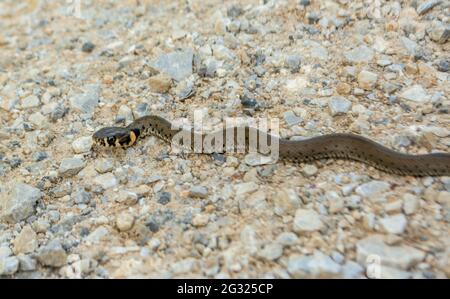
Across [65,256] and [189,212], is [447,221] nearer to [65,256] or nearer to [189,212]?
[189,212]

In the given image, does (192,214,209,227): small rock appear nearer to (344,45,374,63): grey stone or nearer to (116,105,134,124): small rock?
(116,105,134,124): small rock

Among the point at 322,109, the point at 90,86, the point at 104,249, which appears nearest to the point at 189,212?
the point at 104,249

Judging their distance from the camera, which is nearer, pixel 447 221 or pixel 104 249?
pixel 447 221

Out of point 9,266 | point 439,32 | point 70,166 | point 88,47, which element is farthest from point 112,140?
point 439,32

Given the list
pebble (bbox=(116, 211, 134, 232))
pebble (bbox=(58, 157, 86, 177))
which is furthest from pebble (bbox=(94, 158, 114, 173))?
pebble (bbox=(116, 211, 134, 232))

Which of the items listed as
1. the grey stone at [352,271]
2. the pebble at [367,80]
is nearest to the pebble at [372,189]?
the grey stone at [352,271]

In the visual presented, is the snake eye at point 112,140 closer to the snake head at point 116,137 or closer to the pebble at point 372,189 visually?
the snake head at point 116,137
